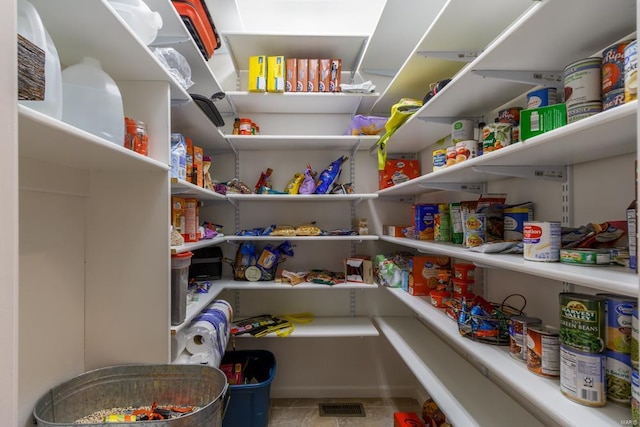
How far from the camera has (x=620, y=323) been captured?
29.4 inches

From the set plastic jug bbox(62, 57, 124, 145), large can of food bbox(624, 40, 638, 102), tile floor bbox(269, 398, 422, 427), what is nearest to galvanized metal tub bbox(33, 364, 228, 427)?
plastic jug bbox(62, 57, 124, 145)

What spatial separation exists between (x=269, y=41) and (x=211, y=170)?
42.0 inches

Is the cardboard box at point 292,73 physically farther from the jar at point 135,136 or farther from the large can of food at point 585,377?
the large can of food at point 585,377

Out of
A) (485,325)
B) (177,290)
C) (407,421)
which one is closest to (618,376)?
(485,325)

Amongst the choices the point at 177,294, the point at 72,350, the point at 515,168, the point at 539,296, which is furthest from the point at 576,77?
the point at 72,350

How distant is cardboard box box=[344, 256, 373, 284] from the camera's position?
2244 millimetres

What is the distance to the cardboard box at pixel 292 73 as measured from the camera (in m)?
2.17

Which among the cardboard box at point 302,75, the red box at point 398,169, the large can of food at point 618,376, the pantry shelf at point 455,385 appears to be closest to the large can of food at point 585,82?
the large can of food at point 618,376

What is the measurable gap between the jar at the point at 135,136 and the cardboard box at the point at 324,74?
4.40 ft

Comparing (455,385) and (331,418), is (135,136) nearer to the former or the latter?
(455,385)

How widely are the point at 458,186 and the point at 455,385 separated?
1.00 metres

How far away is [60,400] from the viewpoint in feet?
3.62

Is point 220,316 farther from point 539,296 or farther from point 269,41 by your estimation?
point 269,41

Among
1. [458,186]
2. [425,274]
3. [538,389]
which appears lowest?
[538,389]
